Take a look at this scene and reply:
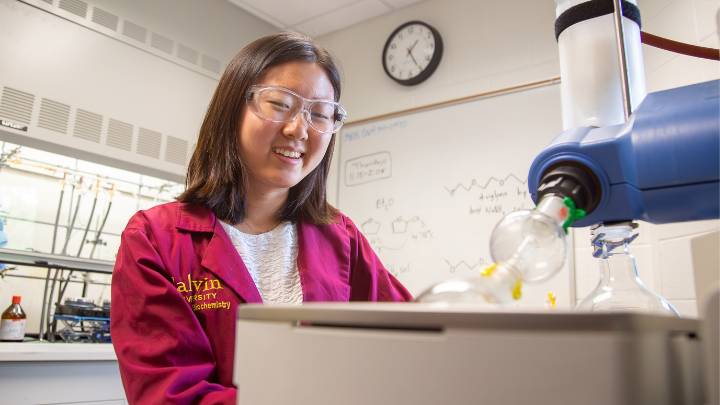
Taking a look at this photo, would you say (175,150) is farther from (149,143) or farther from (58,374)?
(58,374)

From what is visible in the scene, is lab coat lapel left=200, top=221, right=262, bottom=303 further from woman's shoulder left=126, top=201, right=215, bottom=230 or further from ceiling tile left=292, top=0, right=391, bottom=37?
ceiling tile left=292, top=0, right=391, bottom=37

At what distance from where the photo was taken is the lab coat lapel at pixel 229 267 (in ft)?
2.95

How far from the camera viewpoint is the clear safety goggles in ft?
3.25

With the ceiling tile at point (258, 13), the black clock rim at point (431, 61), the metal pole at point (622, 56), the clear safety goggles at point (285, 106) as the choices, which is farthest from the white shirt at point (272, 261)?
the ceiling tile at point (258, 13)

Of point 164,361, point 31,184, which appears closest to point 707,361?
point 164,361

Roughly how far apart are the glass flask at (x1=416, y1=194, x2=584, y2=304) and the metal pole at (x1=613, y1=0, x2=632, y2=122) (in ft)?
0.72

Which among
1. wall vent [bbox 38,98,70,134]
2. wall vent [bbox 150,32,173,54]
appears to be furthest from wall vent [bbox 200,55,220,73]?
wall vent [bbox 38,98,70,134]

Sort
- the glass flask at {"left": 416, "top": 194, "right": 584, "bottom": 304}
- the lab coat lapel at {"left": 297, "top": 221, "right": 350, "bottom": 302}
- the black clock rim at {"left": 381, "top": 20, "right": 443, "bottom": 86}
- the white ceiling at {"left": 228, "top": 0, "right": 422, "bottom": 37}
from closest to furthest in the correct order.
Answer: the glass flask at {"left": 416, "top": 194, "right": 584, "bottom": 304} < the lab coat lapel at {"left": 297, "top": 221, "right": 350, "bottom": 302} < the black clock rim at {"left": 381, "top": 20, "right": 443, "bottom": 86} < the white ceiling at {"left": 228, "top": 0, "right": 422, "bottom": 37}

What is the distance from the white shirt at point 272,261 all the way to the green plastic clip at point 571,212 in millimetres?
605

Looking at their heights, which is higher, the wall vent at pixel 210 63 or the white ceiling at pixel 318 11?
the white ceiling at pixel 318 11

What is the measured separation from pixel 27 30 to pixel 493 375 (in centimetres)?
262

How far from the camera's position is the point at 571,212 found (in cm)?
49

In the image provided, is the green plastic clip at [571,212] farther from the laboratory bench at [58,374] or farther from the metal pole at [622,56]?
the laboratory bench at [58,374]

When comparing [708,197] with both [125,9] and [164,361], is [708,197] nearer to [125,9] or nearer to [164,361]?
[164,361]
